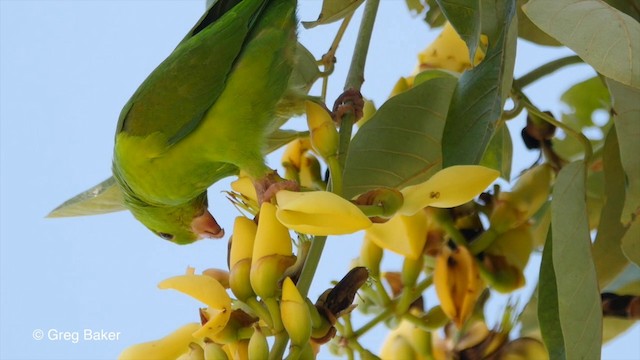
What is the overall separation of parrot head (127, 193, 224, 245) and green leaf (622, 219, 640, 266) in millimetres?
737

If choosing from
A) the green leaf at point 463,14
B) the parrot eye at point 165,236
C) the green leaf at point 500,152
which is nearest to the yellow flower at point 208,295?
the green leaf at point 463,14

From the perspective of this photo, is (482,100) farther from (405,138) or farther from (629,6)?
(629,6)

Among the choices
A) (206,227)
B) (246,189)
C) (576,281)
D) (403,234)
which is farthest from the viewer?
(206,227)

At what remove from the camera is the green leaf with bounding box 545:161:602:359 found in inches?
29.2

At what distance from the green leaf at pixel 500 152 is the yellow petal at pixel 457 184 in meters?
0.36

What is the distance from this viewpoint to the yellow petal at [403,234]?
2.83 feet

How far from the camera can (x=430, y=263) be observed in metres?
0.97

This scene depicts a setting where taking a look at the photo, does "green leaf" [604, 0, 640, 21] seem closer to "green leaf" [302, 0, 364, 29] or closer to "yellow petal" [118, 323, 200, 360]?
"green leaf" [302, 0, 364, 29]

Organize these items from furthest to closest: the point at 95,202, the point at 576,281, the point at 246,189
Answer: the point at 95,202 → the point at 246,189 → the point at 576,281

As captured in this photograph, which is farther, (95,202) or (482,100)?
(95,202)

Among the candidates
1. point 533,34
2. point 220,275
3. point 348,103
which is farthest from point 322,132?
point 533,34

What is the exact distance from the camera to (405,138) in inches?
35.7

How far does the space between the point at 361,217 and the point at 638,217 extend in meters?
0.31

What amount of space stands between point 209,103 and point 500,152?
445 millimetres
